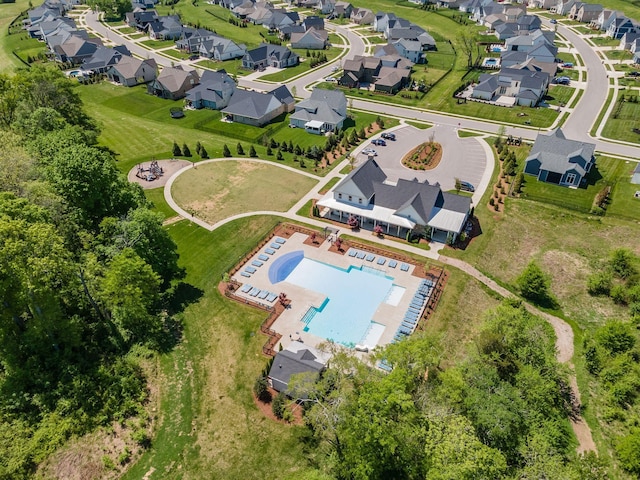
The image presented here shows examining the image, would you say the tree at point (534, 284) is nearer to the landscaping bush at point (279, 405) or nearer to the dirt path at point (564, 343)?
the dirt path at point (564, 343)

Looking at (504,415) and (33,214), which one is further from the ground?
(33,214)

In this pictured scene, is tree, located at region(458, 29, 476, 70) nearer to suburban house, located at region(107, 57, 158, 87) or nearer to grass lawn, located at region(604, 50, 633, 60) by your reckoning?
grass lawn, located at region(604, 50, 633, 60)

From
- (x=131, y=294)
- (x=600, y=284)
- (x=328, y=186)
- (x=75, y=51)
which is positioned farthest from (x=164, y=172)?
(x=75, y=51)

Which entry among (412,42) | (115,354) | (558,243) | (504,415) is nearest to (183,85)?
(412,42)

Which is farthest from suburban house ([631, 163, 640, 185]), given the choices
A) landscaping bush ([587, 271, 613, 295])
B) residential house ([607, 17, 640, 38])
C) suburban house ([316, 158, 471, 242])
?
residential house ([607, 17, 640, 38])

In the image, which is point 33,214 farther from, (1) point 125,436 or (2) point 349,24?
(2) point 349,24

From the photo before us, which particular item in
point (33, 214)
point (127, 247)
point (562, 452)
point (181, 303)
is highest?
point (33, 214)

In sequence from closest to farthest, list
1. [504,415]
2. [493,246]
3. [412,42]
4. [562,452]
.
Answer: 1. [504,415]
2. [562,452]
3. [493,246]
4. [412,42]
